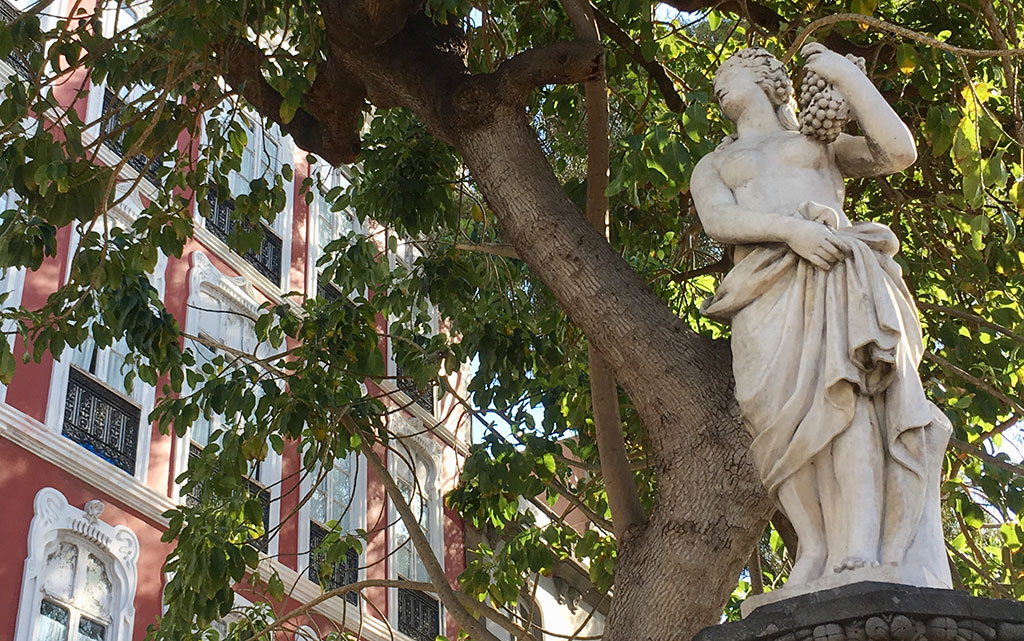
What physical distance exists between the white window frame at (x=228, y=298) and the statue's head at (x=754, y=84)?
35.4ft

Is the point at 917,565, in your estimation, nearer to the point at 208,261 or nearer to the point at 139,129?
the point at 139,129

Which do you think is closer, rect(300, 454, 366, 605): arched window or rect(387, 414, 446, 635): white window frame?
rect(300, 454, 366, 605): arched window

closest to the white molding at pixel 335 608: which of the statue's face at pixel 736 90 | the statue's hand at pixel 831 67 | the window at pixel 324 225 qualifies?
the window at pixel 324 225

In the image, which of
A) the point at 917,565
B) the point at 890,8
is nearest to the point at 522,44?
the point at 890,8

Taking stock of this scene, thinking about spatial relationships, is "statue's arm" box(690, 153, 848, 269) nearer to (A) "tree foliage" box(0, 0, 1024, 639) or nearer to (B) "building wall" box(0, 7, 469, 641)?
(A) "tree foliage" box(0, 0, 1024, 639)

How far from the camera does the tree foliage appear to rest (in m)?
7.96

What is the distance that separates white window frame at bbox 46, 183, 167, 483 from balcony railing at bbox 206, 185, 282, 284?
133 centimetres

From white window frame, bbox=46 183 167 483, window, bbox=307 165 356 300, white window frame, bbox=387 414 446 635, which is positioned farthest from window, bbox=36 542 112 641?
window, bbox=307 165 356 300

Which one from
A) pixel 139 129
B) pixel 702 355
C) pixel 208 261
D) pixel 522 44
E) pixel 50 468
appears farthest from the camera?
pixel 208 261

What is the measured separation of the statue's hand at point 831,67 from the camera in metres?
5.05

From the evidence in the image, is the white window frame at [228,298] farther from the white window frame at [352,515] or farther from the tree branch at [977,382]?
the tree branch at [977,382]

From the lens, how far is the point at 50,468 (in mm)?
13469

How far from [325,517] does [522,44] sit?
9.13 m

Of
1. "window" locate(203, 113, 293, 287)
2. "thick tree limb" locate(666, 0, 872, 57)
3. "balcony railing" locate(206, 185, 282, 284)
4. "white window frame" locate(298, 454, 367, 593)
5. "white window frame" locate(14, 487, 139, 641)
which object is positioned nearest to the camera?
"thick tree limb" locate(666, 0, 872, 57)
